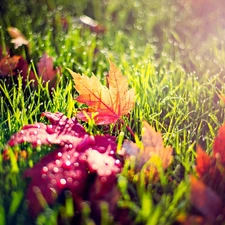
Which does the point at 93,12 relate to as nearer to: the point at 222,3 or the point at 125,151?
the point at 222,3

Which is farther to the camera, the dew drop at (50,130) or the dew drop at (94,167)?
the dew drop at (50,130)

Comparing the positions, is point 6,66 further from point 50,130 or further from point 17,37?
point 50,130

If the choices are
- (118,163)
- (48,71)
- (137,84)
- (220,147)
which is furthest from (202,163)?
(48,71)

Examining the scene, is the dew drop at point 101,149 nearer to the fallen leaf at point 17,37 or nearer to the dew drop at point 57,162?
the dew drop at point 57,162

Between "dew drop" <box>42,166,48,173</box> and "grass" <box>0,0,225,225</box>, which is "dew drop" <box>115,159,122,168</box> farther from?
"dew drop" <box>42,166,48,173</box>

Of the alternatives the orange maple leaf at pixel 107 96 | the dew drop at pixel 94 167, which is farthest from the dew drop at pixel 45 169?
the orange maple leaf at pixel 107 96

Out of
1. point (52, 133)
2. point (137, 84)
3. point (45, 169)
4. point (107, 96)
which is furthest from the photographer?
point (137, 84)
